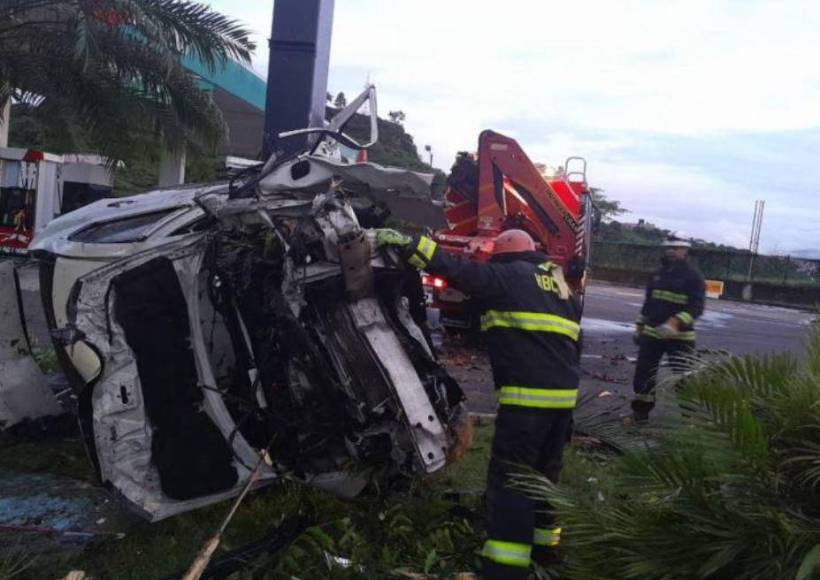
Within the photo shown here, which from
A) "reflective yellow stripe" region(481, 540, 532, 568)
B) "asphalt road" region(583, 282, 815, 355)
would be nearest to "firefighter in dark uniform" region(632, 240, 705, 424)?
"reflective yellow stripe" region(481, 540, 532, 568)

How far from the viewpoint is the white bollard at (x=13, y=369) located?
5.32m

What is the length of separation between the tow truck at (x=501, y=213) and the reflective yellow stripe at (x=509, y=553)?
20.0 ft

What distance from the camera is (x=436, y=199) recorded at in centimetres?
446

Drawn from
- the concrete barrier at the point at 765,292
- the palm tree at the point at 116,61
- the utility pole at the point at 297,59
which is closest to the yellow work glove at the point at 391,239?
the utility pole at the point at 297,59

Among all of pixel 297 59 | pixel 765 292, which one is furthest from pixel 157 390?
pixel 765 292

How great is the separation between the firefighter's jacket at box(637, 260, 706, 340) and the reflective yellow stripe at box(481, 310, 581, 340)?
10.9 ft

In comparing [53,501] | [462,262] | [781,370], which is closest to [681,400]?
[781,370]

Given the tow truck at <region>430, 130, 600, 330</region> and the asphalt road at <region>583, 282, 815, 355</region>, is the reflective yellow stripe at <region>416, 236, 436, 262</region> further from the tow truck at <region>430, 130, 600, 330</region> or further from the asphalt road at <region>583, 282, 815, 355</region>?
the asphalt road at <region>583, 282, 815, 355</region>

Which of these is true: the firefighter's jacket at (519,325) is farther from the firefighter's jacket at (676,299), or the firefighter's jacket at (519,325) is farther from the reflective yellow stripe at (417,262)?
the firefighter's jacket at (676,299)

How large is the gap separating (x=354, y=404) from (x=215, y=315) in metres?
0.99

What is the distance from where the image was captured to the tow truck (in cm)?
990

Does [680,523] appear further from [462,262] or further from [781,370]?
[462,262]

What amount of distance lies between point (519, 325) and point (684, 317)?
3.54 metres

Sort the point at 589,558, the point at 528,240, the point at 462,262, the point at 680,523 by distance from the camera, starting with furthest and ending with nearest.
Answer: the point at 528,240 → the point at 462,262 → the point at 589,558 → the point at 680,523
